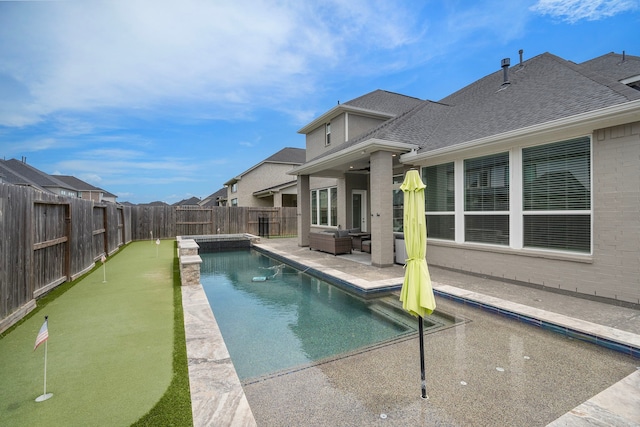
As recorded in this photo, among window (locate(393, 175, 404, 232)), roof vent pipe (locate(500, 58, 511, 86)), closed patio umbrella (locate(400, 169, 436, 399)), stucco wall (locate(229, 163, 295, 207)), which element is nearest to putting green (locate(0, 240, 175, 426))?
closed patio umbrella (locate(400, 169, 436, 399))

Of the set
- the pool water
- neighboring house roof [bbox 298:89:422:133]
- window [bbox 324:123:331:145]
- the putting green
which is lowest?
the pool water

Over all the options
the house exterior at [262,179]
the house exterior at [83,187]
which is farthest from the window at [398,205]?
the house exterior at [83,187]

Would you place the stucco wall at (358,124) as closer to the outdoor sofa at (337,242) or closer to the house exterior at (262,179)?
the outdoor sofa at (337,242)

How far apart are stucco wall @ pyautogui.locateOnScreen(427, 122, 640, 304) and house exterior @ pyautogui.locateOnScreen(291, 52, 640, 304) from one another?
2cm

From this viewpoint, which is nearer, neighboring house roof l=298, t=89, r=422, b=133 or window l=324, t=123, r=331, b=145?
neighboring house roof l=298, t=89, r=422, b=133

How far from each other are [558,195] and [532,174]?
676 mm

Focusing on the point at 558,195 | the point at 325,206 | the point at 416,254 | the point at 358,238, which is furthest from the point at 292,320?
the point at 325,206

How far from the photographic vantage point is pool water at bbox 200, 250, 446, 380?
13.5 ft

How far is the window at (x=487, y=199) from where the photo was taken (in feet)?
23.4

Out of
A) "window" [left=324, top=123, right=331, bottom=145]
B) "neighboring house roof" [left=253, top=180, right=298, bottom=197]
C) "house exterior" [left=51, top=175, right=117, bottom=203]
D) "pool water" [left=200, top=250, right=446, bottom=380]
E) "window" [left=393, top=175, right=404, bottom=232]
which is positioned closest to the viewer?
"pool water" [left=200, top=250, right=446, bottom=380]

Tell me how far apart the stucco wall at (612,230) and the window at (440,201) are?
2.58 m

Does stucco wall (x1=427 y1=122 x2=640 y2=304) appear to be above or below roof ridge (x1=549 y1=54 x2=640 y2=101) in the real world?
below

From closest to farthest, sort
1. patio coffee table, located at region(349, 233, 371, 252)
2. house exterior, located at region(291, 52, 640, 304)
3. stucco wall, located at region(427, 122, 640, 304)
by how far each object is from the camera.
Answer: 1. stucco wall, located at region(427, 122, 640, 304)
2. house exterior, located at region(291, 52, 640, 304)
3. patio coffee table, located at region(349, 233, 371, 252)

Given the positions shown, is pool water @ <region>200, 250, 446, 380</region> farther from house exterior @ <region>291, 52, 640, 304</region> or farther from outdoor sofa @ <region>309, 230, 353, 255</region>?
house exterior @ <region>291, 52, 640, 304</region>
